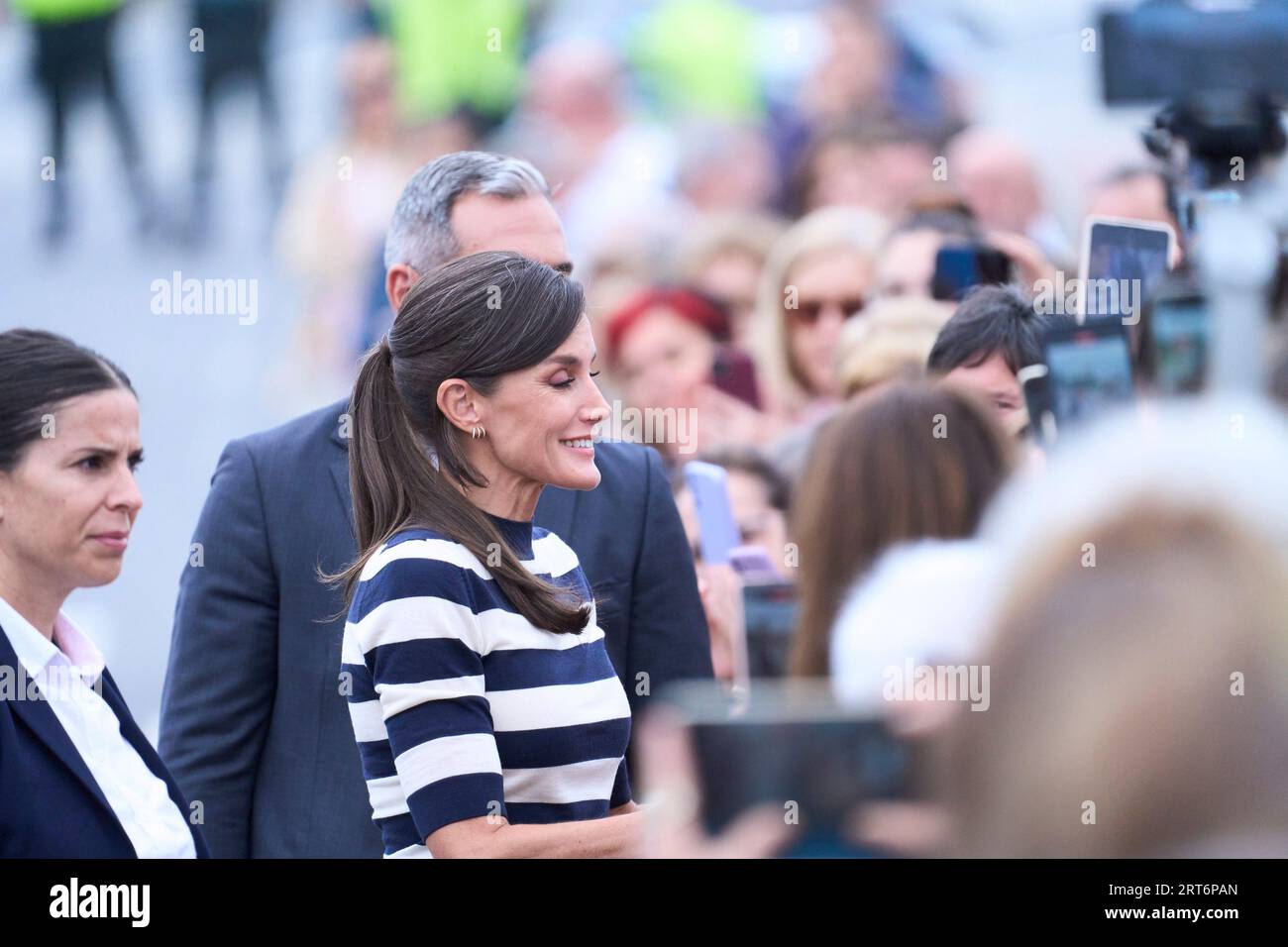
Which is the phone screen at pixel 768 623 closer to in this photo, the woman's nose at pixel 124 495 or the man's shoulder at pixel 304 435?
the man's shoulder at pixel 304 435

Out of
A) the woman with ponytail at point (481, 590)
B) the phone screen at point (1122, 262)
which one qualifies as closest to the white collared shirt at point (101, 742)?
the woman with ponytail at point (481, 590)

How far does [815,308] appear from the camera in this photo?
360cm

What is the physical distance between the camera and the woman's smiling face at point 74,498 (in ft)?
5.40

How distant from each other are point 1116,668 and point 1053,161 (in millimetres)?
3540

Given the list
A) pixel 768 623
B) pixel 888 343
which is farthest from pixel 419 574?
pixel 888 343

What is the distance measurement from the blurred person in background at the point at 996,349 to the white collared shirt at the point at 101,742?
1.11 m

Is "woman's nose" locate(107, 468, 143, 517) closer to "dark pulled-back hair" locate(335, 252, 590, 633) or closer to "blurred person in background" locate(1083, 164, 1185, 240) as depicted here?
"dark pulled-back hair" locate(335, 252, 590, 633)

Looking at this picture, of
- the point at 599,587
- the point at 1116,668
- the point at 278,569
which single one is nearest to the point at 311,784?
the point at 278,569

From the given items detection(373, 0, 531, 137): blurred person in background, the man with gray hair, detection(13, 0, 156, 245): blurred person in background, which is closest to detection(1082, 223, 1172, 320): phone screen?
the man with gray hair

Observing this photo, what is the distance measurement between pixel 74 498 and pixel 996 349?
46.4 inches

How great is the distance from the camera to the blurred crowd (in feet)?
2.18

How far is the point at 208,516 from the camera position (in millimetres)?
1995

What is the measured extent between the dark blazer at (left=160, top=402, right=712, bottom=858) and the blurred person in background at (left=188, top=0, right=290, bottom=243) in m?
2.20

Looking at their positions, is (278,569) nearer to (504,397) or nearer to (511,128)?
(504,397)
